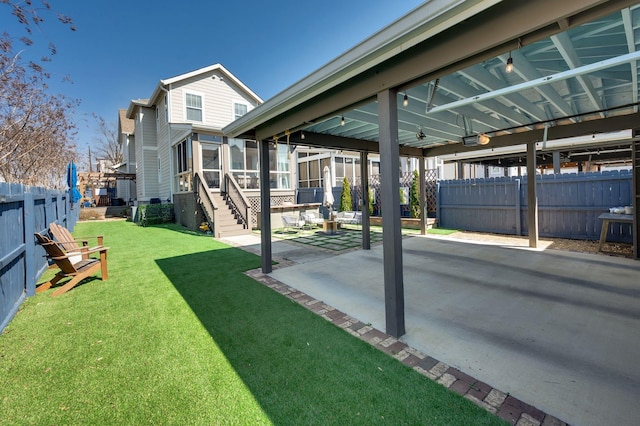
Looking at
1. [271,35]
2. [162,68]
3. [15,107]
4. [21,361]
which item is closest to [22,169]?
[15,107]

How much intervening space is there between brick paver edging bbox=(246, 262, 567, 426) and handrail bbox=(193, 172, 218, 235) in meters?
8.18

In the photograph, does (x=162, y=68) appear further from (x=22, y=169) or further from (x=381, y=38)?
(x=381, y=38)

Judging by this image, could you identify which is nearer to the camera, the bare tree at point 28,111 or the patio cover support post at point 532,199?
the bare tree at point 28,111

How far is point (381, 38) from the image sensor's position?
Result: 262 centimetres

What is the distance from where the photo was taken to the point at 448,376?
→ 2453 millimetres

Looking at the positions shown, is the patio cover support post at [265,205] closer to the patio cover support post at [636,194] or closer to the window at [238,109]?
the patio cover support post at [636,194]

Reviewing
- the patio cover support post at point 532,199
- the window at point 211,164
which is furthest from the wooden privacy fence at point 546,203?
the window at point 211,164

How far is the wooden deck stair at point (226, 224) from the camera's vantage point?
1069cm

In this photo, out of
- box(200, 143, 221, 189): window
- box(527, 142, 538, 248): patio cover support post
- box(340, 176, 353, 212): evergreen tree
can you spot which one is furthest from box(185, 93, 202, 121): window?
box(527, 142, 538, 248): patio cover support post

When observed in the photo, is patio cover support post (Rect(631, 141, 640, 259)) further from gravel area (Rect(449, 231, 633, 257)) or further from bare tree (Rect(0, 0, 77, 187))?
bare tree (Rect(0, 0, 77, 187))

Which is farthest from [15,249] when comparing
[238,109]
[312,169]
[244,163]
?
[312,169]

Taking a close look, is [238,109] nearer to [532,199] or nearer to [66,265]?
[66,265]

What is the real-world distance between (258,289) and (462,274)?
3.79 metres

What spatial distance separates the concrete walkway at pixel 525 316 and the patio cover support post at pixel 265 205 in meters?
0.33
